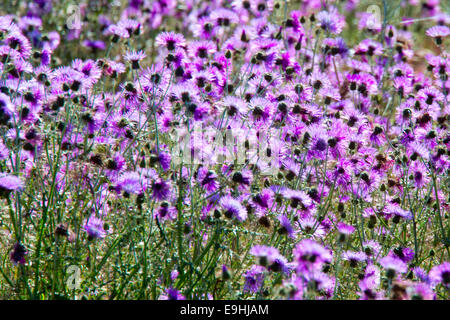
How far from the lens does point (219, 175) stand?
2357 mm

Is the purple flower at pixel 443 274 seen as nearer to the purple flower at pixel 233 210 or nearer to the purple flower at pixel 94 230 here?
the purple flower at pixel 233 210

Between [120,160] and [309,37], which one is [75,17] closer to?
[309,37]

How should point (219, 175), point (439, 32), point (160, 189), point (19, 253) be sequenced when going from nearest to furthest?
1. point (19, 253)
2. point (160, 189)
3. point (219, 175)
4. point (439, 32)

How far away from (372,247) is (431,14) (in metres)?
4.65

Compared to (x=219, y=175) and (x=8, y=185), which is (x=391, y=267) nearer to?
(x=219, y=175)

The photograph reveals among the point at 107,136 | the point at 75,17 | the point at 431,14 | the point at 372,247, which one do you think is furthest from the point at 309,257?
the point at 431,14

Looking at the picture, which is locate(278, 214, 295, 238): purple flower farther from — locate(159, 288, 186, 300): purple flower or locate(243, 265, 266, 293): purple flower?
locate(159, 288, 186, 300): purple flower

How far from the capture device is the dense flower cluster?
6.93ft

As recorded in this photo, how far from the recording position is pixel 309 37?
3.88 meters

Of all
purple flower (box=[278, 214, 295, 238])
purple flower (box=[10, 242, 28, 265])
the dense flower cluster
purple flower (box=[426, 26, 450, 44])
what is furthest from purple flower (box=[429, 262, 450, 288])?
purple flower (box=[426, 26, 450, 44])

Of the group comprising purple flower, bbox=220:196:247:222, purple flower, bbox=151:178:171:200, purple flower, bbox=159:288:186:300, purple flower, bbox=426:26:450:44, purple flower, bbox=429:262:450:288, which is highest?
purple flower, bbox=426:26:450:44

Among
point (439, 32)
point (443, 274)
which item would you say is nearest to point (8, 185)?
point (443, 274)

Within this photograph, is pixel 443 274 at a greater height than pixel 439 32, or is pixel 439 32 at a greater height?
pixel 439 32

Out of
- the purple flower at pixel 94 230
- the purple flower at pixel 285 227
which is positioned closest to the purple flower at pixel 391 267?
the purple flower at pixel 285 227
